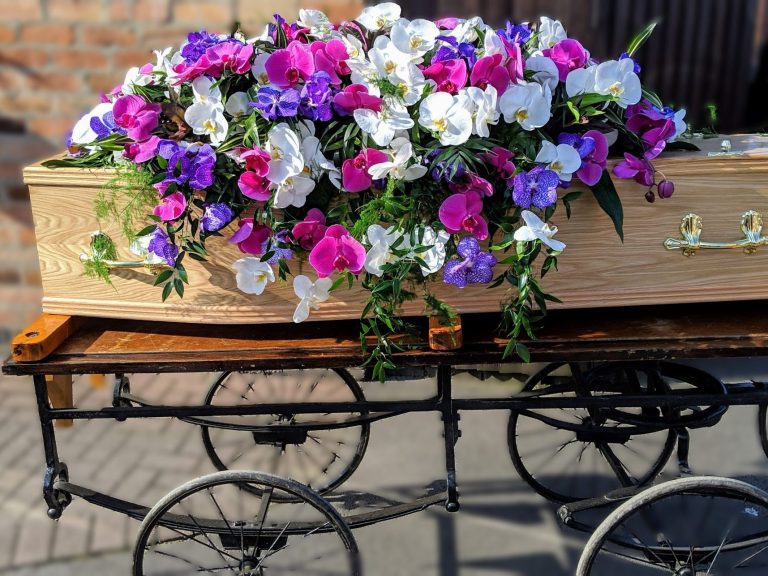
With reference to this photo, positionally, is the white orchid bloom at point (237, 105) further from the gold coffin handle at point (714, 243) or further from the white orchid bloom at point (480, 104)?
the gold coffin handle at point (714, 243)

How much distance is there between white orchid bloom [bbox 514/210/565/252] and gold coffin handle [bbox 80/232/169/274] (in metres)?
0.92

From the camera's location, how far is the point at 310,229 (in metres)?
2.05

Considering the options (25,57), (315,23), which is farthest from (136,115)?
(25,57)

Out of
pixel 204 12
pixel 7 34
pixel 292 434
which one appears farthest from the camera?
pixel 7 34

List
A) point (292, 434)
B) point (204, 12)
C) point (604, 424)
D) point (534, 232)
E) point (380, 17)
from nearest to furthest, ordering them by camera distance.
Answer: point (534, 232) < point (380, 17) < point (292, 434) < point (604, 424) < point (204, 12)

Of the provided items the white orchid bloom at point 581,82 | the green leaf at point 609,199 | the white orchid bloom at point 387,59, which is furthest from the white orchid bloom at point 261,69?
the green leaf at point 609,199

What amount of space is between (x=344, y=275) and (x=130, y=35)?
99.9 inches

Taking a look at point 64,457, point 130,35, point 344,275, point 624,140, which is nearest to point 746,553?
point 624,140

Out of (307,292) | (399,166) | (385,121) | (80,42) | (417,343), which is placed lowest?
(417,343)

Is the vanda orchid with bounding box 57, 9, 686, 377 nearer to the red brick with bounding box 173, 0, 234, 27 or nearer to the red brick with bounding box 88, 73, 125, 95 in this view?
the red brick with bounding box 173, 0, 234, 27

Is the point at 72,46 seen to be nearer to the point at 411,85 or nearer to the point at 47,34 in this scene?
the point at 47,34

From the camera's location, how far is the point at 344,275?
208 centimetres

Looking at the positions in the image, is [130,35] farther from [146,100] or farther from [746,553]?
[746,553]

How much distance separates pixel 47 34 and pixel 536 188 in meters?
3.06
